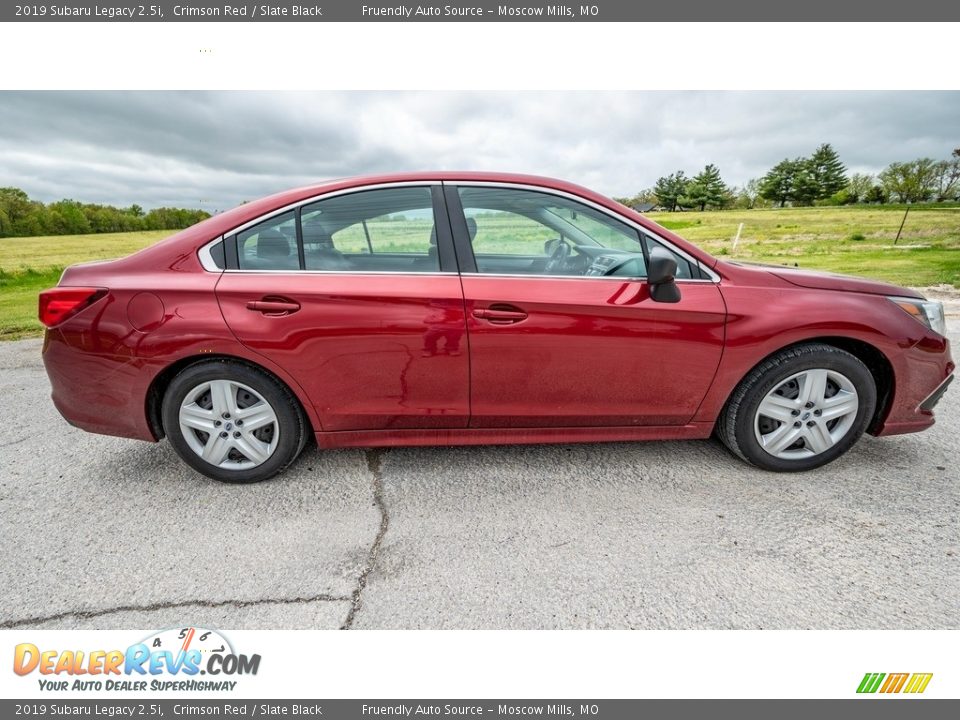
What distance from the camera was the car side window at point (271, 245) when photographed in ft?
7.75

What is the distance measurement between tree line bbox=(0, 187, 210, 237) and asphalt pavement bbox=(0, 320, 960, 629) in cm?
1883

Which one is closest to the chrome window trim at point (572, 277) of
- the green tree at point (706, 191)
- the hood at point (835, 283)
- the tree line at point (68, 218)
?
the hood at point (835, 283)

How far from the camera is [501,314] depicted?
2.29 m

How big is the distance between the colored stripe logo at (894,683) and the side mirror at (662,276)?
1610mm

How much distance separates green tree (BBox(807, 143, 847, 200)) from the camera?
71.3 meters

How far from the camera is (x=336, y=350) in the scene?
7.64 feet

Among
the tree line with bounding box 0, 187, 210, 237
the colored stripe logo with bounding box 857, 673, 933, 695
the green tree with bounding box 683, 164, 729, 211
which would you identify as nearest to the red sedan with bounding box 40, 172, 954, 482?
the colored stripe logo with bounding box 857, 673, 933, 695

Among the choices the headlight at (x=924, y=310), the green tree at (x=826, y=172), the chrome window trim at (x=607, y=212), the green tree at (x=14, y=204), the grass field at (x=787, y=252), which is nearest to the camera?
the chrome window trim at (x=607, y=212)

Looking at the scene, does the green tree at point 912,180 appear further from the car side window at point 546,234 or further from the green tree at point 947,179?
the car side window at point 546,234

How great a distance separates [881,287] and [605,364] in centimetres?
163

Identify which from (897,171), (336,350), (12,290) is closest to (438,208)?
(336,350)

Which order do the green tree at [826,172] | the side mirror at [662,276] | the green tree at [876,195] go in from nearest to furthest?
the side mirror at [662,276] → the green tree at [876,195] → the green tree at [826,172]

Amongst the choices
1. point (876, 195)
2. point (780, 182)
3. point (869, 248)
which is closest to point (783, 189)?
point (780, 182)
